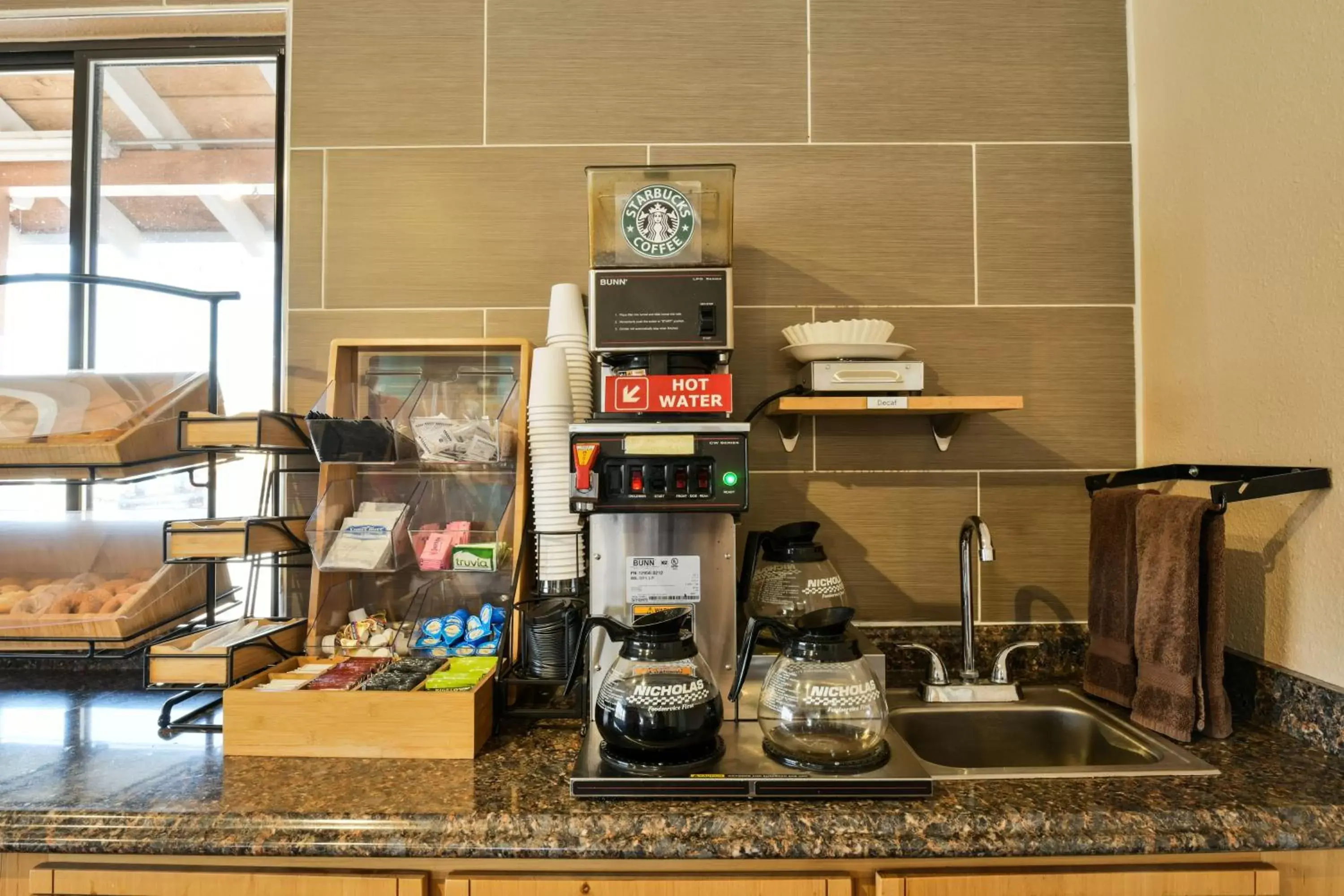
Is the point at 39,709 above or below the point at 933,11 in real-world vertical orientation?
below

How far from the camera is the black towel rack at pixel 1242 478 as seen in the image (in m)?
1.08

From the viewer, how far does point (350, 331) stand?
158 cm

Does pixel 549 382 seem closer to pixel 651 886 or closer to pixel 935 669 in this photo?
pixel 651 886

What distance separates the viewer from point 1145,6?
1.52m

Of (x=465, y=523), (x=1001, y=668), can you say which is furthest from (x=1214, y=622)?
(x=465, y=523)

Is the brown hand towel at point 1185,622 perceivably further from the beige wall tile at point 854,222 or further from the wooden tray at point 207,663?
the wooden tray at point 207,663

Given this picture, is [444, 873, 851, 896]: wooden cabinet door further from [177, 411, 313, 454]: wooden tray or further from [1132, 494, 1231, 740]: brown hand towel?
[177, 411, 313, 454]: wooden tray

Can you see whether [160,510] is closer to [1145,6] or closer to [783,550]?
[783,550]

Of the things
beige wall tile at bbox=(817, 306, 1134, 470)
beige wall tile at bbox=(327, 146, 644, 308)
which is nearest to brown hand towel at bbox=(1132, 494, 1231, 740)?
beige wall tile at bbox=(817, 306, 1134, 470)

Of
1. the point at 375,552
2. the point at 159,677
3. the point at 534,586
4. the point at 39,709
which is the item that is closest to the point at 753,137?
the point at 534,586

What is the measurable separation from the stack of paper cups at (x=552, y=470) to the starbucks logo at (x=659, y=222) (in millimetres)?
261

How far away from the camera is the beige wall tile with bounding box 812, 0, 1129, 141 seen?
157cm

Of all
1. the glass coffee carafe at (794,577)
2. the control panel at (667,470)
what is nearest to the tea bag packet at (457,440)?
the control panel at (667,470)

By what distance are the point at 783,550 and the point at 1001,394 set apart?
67 centimetres
